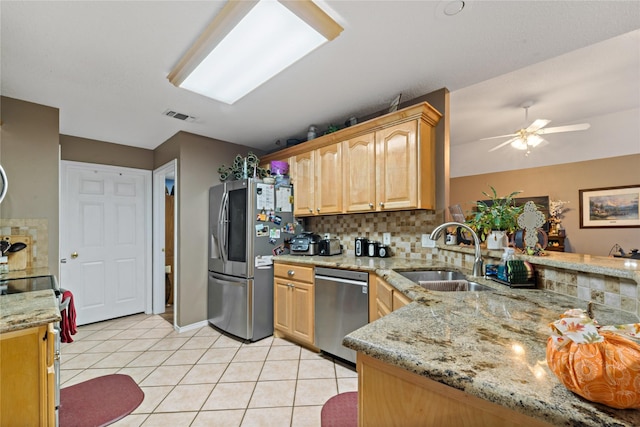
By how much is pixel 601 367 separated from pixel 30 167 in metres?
3.46

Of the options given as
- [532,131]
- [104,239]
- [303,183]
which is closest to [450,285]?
[303,183]

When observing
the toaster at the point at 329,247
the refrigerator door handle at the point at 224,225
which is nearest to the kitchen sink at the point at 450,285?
the toaster at the point at 329,247

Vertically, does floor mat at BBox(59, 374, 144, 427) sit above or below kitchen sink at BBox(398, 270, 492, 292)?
below

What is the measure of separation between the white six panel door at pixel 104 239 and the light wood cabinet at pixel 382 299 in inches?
127

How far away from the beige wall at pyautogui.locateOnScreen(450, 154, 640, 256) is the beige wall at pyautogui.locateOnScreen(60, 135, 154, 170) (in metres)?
4.27

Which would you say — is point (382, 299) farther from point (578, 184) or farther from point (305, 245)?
point (578, 184)

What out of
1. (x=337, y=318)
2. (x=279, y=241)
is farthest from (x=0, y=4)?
(x=337, y=318)

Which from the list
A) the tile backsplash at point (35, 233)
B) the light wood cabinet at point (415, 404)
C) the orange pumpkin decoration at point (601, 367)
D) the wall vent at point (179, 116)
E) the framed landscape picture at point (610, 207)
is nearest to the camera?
the orange pumpkin decoration at point (601, 367)

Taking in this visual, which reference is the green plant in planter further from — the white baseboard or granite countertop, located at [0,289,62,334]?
the white baseboard

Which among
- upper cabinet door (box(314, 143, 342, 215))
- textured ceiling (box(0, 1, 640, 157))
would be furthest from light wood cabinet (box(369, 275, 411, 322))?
textured ceiling (box(0, 1, 640, 157))

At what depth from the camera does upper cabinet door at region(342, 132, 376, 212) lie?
2.49 metres

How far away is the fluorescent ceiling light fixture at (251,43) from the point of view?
1347 millimetres

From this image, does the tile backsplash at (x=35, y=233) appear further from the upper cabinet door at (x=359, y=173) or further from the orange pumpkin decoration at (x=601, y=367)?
the orange pumpkin decoration at (x=601, y=367)

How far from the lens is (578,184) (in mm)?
3760
